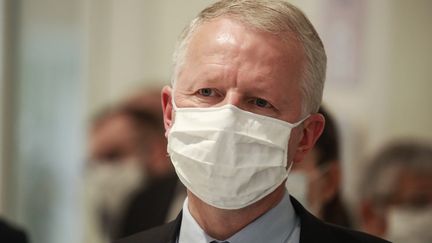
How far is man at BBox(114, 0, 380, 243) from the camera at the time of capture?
1.39 m

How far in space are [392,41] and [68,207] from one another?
1996mm

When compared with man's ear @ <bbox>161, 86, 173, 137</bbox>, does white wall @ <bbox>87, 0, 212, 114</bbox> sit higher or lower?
lower

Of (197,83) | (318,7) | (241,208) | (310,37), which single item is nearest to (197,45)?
(197,83)

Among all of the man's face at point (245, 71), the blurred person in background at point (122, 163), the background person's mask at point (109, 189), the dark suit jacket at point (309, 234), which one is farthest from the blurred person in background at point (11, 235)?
the background person's mask at point (109, 189)

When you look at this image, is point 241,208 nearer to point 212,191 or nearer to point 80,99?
point 212,191

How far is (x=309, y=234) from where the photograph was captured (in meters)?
1.43

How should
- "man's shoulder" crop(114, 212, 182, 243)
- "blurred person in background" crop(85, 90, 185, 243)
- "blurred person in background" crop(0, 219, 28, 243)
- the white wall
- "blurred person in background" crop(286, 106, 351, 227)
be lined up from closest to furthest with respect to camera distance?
1. "man's shoulder" crop(114, 212, 182, 243)
2. "blurred person in background" crop(286, 106, 351, 227)
3. "blurred person in background" crop(0, 219, 28, 243)
4. "blurred person in background" crop(85, 90, 185, 243)
5. the white wall

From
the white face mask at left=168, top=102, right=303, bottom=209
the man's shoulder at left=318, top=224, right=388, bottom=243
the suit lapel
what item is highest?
the white face mask at left=168, top=102, right=303, bottom=209

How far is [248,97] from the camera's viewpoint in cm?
139

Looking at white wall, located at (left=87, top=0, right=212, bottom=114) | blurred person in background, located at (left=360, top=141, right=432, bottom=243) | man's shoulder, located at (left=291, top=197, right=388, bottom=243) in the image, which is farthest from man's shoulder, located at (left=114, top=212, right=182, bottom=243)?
white wall, located at (left=87, top=0, right=212, bottom=114)

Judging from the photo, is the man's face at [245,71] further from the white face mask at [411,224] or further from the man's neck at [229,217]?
the white face mask at [411,224]

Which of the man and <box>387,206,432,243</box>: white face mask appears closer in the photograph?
the man

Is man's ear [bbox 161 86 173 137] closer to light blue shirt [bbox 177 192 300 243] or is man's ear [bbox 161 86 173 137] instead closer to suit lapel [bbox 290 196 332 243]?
light blue shirt [bbox 177 192 300 243]

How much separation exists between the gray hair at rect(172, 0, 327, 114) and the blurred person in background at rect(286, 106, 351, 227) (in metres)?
0.39
